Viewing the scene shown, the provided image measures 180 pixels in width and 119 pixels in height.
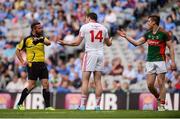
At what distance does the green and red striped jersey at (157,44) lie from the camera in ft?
64.5

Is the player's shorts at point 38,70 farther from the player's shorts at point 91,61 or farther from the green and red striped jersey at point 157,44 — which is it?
the green and red striped jersey at point 157,44

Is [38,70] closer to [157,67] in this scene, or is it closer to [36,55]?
[36,55]

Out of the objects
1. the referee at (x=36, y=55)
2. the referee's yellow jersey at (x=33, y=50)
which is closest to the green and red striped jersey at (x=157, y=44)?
the referee at (x=36, y=55)

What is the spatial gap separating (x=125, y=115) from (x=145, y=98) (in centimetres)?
776

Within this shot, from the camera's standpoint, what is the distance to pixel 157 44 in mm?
19750

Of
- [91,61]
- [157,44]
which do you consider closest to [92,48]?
[91,61]

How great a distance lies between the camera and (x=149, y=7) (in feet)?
101

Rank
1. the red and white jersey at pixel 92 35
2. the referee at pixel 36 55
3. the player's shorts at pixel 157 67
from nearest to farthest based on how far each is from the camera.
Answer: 1. the red and white jersey at pixel 92 35
2. the player's shorts at pixel 157 67
3. the referee at pixel 36 55

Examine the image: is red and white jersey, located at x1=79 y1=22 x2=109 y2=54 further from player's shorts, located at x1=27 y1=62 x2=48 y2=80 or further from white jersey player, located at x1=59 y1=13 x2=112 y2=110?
player's shorts, located at x1=27 y1=62 x2=48 y2=80

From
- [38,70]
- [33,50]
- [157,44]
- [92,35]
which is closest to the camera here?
[92,35]

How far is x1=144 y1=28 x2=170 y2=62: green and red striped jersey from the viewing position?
19.7 meters

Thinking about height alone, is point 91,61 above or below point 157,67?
above

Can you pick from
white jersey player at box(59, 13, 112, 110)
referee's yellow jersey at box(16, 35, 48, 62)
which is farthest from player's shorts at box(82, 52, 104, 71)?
referee's yellow jersey at box(16, 35, 48, 62)

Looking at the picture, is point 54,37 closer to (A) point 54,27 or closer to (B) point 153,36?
(A) point 54,27
